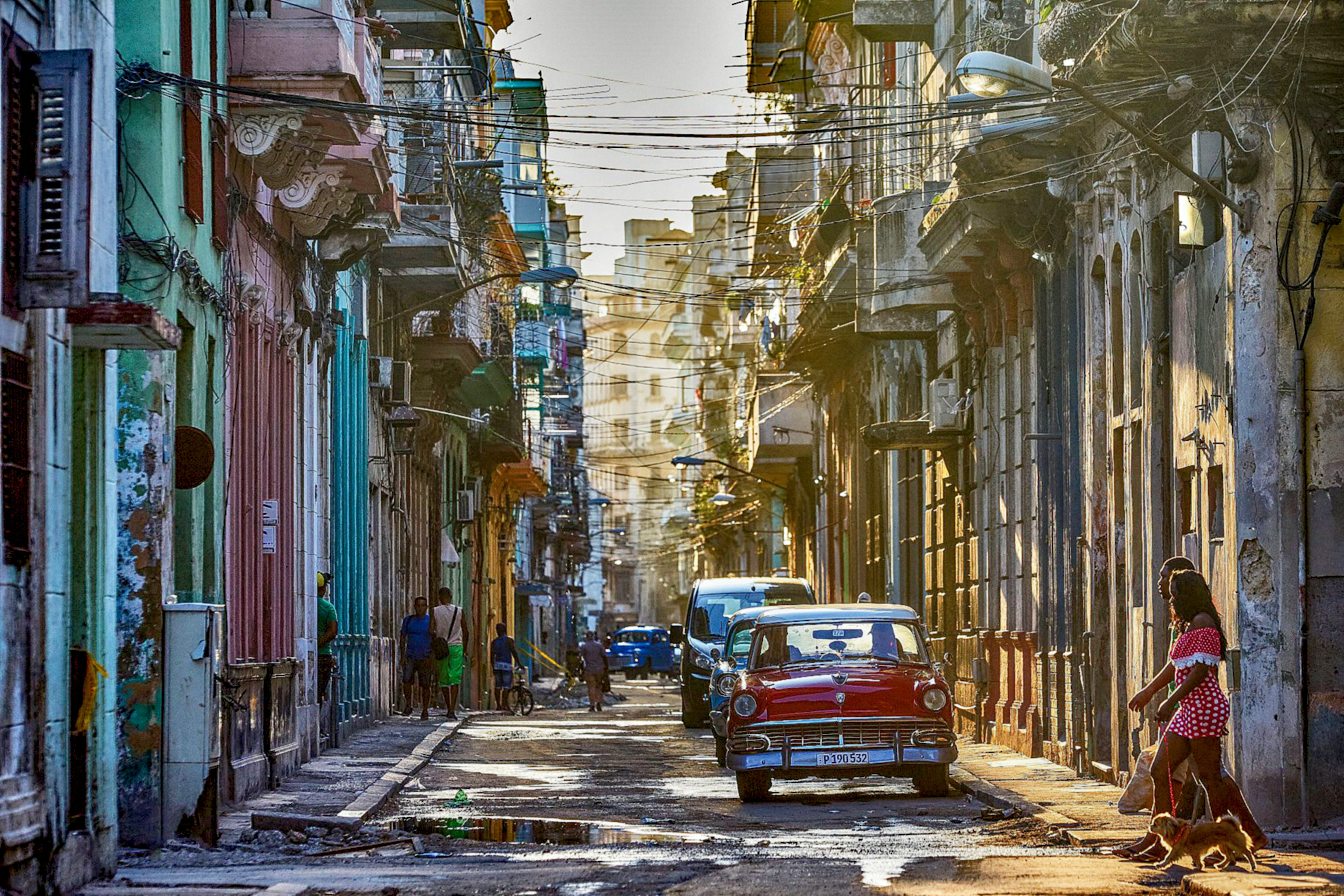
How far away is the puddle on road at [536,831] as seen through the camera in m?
14.9

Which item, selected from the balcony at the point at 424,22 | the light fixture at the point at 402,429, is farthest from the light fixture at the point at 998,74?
the light fixture at the point at 402,429

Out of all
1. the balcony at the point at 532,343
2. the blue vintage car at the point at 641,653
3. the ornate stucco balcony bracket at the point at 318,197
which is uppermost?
the balcony at the point at 532,343

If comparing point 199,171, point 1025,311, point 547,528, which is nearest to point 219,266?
point 199,171

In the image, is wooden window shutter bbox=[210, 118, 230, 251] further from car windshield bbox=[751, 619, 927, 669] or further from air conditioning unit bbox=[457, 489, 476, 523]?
air conditioning unit bbox=[457, 489, 476, 523]

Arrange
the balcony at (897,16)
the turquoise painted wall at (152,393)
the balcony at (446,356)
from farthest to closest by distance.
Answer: the balcony at (446,356) < the balcony at (897,16) < the turquoise painted wall at (152,393)

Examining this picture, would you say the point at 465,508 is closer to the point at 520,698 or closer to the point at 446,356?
the point at 520,698

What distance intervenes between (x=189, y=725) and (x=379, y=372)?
1912 centimetres

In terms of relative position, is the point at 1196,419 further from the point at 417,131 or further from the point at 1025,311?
the point at 417,131

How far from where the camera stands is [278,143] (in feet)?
61.1

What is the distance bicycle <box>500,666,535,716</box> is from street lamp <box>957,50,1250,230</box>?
25.5m

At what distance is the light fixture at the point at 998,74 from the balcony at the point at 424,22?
18540 millimetres

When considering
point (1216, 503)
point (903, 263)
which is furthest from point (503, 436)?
point (1216, 503)

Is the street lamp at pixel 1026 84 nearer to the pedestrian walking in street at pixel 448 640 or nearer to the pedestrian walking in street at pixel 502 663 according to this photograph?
the pedestrian walking in street at pixel 448 640

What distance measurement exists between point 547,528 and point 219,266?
221 ft
